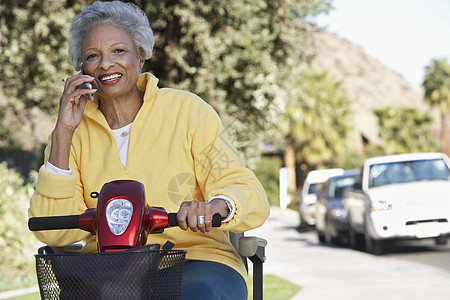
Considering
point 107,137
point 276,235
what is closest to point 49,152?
point 107,137

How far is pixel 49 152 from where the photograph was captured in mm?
2883

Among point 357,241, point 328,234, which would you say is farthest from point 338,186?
point 357,241

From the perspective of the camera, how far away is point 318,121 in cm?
4147

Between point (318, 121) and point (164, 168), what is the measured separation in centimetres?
3898

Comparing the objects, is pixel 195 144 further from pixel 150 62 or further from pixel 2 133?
pixel 2 133

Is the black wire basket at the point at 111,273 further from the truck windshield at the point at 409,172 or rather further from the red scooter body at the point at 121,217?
the truck windshield at the point at 409,172

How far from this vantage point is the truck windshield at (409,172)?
560 inches

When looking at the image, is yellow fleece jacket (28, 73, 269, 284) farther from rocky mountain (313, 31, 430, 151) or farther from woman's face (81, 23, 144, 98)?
rocky mountain (313, 31, 430, 151)

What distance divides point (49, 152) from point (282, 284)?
7.49 metres

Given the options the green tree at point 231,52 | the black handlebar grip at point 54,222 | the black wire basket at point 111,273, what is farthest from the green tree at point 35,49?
the black wire basket at point 111,273

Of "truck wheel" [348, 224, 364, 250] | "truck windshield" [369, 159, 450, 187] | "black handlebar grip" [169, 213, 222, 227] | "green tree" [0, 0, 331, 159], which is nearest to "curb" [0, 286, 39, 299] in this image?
"green tree" [0, 0, 331, 159]

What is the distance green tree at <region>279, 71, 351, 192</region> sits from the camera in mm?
41219

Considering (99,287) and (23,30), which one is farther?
(23,30)

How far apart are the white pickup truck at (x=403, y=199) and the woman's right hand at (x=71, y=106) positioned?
11.3 metres
